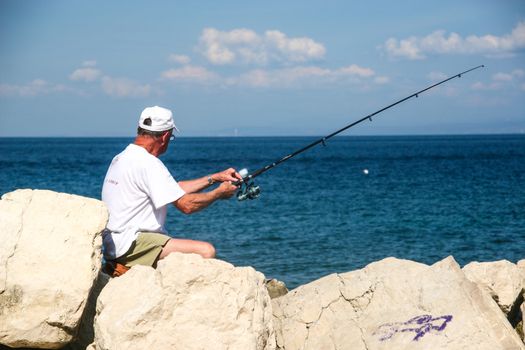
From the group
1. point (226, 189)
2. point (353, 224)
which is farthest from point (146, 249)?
point (353, 224)

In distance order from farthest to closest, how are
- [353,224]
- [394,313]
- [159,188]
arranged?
[353,224] → [159,188] → [394,313]

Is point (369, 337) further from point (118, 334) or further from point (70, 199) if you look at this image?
→ point (70, 199)

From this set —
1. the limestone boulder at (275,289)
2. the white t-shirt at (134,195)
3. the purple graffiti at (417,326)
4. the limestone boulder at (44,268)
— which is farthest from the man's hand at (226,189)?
the limestone boulder at (275,289)

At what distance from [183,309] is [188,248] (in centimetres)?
87

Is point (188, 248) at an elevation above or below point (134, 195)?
below

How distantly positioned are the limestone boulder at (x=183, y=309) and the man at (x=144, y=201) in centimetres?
62

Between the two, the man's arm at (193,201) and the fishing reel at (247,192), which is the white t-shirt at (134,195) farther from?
the fishing reel at (247,192)

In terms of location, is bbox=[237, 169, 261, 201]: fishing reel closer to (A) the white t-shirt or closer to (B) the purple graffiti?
(A) the white t-shirt

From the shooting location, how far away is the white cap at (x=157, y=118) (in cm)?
634

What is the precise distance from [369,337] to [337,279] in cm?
79

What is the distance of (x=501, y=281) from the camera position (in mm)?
7137

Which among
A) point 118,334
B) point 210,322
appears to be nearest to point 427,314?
point 210,322

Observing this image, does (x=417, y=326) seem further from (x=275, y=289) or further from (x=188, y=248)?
(x=275, y=289)

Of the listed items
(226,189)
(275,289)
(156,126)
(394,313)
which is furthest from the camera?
(275,289)
